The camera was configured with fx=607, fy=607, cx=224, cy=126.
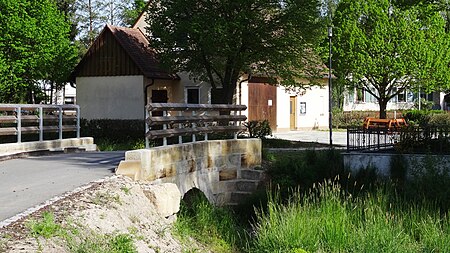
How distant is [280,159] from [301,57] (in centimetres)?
649

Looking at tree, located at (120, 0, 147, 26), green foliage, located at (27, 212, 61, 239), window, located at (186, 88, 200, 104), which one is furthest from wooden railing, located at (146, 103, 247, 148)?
tree, located at (120, 0, 147, 26)

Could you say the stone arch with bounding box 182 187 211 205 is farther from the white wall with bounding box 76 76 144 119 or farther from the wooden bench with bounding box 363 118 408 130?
the white wall with bounding box 76 76 144 119

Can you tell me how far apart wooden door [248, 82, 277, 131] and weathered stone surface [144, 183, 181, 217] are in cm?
2148

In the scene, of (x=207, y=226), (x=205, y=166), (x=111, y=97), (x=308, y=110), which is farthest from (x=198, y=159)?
(x=308, y=110)

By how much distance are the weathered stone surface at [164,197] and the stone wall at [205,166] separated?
0.51m

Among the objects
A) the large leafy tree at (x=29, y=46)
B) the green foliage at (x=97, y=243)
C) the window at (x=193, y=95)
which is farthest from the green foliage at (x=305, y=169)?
the large leafy tree at (x=29, y=46)

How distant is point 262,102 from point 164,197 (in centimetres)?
2329

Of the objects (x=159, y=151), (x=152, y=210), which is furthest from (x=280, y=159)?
(x=152, y=210)

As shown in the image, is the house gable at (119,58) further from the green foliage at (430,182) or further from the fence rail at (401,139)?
the green foliage at (430,182)

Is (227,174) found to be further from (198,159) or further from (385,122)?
(385,122)

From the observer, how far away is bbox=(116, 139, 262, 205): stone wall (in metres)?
11.1

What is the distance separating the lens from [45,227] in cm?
677

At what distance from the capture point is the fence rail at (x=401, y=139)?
16938 millimetres

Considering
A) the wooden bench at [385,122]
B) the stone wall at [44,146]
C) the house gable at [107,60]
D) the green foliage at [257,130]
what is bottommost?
the stone wall at [44,146]
